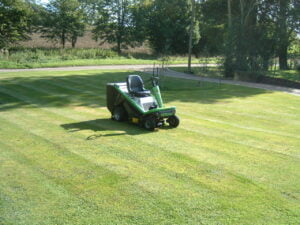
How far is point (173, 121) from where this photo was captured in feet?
30.0

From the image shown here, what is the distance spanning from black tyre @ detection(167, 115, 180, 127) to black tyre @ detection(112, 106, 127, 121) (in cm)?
119

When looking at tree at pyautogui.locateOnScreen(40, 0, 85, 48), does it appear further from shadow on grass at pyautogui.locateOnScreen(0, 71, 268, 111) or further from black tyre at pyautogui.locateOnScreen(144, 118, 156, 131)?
black tyre at pyautogui.locateOnScreen(144, 118, 156, 131)

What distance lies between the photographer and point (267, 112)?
468 inches

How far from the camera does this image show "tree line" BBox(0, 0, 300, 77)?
79.2 ft

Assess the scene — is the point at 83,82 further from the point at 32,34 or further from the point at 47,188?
the point at 32,34

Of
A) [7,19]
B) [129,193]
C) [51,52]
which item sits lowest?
[129,193]

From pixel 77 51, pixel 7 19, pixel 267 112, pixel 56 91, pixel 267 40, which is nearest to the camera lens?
pixel 267 112

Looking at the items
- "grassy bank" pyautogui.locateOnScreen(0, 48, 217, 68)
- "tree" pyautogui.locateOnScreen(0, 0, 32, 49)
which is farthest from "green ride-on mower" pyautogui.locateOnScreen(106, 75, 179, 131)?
"tree" pyautogui.locateOnScreen(0, 0, 32, 49)

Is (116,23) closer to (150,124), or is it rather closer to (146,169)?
(150,124)

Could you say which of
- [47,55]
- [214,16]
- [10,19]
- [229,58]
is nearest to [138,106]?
[229,58]

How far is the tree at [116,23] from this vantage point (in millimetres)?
50062

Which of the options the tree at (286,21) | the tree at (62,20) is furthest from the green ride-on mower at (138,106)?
the tree at (62,20)

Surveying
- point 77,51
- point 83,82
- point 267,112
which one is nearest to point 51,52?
point 77,51

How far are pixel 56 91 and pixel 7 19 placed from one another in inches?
886
